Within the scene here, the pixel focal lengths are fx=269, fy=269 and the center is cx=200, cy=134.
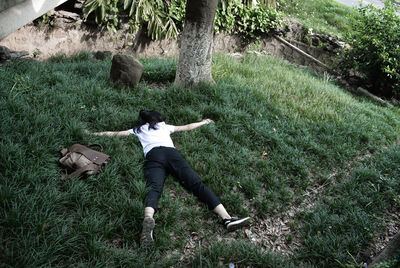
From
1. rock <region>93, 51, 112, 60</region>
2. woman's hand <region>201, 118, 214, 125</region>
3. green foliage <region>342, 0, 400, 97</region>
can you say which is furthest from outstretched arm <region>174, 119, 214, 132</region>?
green foliage <region>342, 0, 400, 97</region>

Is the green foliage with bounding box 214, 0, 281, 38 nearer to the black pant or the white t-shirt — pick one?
the white t-shirt

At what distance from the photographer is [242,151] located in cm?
404

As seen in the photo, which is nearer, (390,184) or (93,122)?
(390,184)

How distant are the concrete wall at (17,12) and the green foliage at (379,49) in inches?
315

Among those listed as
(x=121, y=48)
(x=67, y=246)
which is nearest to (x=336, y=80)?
(x=121, y=48)

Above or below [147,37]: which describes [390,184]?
below

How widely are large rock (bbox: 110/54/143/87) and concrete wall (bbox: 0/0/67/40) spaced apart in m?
2.17

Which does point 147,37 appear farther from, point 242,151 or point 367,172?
point 367,172

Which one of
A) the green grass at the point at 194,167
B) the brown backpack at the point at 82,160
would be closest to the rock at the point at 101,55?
the green grass at the point at 194,167

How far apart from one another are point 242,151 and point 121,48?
4.91 meters

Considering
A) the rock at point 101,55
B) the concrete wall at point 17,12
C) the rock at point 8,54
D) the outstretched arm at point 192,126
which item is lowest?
the outstretched arm at point 192,126

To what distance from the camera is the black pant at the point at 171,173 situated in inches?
122

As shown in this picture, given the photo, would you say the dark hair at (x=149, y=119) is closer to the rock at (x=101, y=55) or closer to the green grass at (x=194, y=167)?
the green grass at (x=194, y=167)

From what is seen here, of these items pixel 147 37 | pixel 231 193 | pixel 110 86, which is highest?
pixel 147 37
